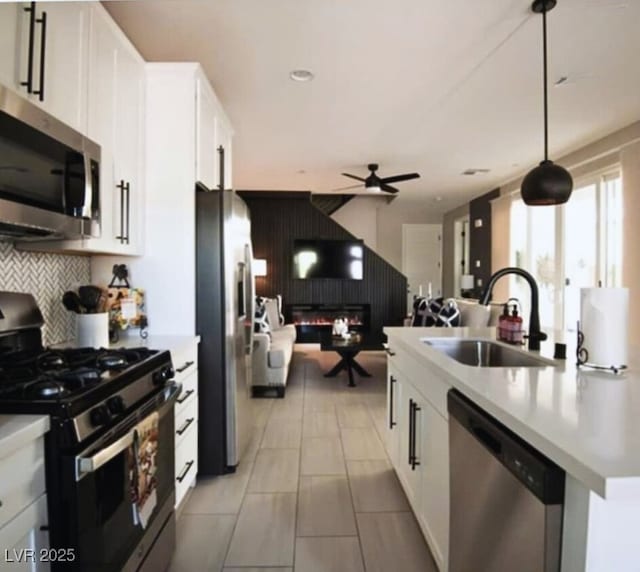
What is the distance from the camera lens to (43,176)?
1.43 m

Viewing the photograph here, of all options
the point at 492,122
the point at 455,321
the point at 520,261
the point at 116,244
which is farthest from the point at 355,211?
the point at 116,244

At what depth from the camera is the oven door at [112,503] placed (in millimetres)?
1117

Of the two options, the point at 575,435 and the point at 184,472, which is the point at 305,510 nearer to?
the point at 184,472

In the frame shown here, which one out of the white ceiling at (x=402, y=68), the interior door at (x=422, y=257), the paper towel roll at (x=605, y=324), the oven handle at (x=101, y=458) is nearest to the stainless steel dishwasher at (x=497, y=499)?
the paper towel roll at (x=605, y=324)

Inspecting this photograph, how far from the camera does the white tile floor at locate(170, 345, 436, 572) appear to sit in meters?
1.89

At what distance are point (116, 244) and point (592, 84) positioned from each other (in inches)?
137

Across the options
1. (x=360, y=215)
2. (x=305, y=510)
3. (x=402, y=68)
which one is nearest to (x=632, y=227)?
(x=402, y=68)

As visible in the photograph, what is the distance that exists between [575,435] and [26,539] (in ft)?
4.20

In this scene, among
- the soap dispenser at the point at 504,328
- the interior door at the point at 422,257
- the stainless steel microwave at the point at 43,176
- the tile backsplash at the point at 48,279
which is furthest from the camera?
the interior door at the point at 422,257

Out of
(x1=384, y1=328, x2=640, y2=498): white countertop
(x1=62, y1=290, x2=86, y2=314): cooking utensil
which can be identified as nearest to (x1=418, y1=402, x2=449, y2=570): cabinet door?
(x1=384, y1=328, x2=640, y2=498): white countertop

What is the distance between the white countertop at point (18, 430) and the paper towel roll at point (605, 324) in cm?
165

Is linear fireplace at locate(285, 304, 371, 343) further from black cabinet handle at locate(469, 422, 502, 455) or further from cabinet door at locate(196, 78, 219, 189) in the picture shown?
black cabinet handle at locate(469, 422, 502, 455)

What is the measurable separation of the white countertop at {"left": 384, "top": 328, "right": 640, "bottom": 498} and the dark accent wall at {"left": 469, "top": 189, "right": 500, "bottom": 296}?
594cm

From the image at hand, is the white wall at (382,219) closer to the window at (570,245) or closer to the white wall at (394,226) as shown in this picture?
the white wall at (394,226)
